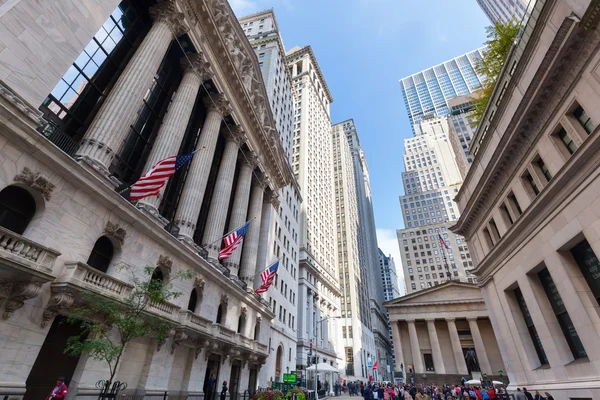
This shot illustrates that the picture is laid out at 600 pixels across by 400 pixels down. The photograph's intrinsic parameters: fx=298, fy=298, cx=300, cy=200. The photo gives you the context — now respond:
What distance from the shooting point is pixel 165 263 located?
19859 millimetres

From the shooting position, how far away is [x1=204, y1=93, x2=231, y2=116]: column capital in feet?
100.0

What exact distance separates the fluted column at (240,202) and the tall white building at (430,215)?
75878 mm

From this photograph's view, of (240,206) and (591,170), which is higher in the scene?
(240,206)

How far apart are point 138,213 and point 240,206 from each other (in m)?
17.4

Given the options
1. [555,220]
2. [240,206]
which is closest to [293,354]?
[240,206]

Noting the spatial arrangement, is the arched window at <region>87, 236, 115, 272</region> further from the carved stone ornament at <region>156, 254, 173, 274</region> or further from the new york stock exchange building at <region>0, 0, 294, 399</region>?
the carved stone ornament at <region>156, 254, 173, 274</region>

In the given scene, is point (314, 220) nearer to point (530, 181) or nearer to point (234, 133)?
point (234, 133)

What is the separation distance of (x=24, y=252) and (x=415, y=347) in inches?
2236

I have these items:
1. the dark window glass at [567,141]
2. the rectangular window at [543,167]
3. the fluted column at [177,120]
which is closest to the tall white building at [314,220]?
the fluted column at [177,120]

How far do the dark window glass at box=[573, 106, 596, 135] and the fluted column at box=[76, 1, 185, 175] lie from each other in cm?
2502

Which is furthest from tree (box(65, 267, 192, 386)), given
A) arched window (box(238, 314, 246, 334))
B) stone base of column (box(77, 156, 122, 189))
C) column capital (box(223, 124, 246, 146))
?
column capital (box(223, 124, 246, 146))

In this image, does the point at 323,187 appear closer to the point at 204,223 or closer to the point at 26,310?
the point at 204,223

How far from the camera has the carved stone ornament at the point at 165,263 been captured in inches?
770

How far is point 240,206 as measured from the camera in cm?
3488
